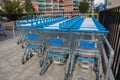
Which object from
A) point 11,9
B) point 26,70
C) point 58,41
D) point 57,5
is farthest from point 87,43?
point 57,5

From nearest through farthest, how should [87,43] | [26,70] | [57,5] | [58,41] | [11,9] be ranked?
[87,43]
[58,41]
[26,70]
[11,9]
[57,5]

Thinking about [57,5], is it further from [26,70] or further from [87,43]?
[87,43]

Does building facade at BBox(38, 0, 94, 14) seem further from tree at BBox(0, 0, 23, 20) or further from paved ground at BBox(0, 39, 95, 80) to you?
paved ground at BBox(0, 39, 95, 80)

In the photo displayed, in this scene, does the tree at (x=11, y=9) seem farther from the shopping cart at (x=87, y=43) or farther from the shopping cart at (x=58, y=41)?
the shopping cart at (x=87, y=43)

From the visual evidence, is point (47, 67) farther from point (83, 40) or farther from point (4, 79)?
point (83, 40)

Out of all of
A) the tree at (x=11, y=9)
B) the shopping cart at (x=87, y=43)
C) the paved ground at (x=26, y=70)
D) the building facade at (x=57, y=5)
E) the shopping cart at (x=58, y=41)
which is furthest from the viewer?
the building facade at (x=57, y=5)

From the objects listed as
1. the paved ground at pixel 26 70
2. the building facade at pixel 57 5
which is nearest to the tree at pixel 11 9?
the paved ground at pixel 26 70

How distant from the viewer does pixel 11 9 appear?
597 inches

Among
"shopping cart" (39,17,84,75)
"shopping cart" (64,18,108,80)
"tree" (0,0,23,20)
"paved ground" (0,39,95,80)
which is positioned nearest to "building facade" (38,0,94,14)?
"tree" (0,0,23,20)

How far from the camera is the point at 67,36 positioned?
287cm

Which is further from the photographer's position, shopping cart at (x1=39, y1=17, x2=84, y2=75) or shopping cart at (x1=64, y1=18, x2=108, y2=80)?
shopping cart at (x1=39, y1=17, x2=84, y2=75)

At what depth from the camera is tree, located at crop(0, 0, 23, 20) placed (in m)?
15.1

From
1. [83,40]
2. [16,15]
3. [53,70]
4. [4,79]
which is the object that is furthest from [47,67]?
[16,15]

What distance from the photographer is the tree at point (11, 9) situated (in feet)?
49.5
